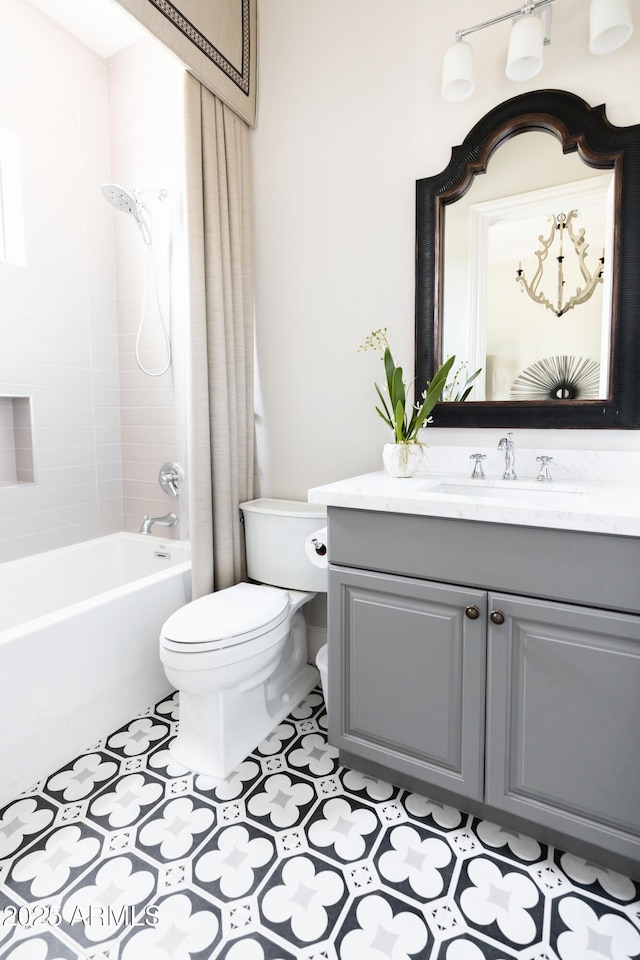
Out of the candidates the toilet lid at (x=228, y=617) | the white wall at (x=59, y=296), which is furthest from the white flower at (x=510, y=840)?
the white wall at (x=59, y=296)

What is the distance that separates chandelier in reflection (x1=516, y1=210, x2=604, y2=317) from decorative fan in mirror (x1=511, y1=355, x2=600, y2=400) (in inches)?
6.2

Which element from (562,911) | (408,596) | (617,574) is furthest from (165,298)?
(562,911)

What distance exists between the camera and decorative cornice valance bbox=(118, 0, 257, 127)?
1.63 metres

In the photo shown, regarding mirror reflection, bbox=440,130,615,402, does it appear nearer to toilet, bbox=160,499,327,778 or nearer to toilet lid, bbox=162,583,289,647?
toilet, bbox=160,499,327,778

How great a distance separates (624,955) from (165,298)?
2.62 m

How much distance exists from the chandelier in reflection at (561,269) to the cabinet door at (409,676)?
97 cm

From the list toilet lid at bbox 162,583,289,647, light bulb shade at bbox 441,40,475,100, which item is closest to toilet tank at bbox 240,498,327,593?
toilet lid at bbox 162,583,289,647

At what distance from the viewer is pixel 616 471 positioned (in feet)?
4.99

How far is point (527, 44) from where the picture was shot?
1441 mm

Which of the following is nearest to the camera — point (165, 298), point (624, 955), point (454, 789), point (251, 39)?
point (624, 955)

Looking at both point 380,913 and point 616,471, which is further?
point 616,471

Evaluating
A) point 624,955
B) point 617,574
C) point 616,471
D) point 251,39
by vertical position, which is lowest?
point 624,955

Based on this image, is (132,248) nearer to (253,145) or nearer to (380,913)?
(253,145)

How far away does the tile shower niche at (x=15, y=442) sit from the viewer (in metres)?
2.22
